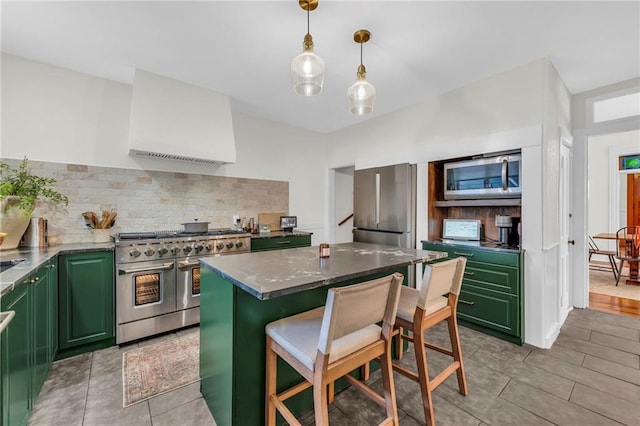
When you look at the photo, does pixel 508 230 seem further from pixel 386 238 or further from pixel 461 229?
pixel 386 238

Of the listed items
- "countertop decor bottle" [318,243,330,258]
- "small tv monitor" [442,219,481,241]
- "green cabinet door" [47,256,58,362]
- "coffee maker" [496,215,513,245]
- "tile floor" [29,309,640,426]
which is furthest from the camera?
"small tv monitor" [442,219,481,241]

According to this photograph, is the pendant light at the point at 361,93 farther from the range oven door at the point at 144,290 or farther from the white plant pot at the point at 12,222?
the white plant pot at the point at 12,222

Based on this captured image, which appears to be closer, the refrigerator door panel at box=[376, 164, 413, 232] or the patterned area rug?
the patterned area rug

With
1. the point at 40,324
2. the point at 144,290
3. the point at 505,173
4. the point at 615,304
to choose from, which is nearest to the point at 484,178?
the point at 505,173

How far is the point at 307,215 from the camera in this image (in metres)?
4.84

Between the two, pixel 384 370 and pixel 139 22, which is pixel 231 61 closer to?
pixel 139 22

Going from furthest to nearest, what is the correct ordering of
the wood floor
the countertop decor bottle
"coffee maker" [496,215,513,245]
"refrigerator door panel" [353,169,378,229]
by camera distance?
"refrigerator door panel" [353,169,378,229] → the wood floor → "coffee maker" [496,215,513,245] → the countertop decor bottle

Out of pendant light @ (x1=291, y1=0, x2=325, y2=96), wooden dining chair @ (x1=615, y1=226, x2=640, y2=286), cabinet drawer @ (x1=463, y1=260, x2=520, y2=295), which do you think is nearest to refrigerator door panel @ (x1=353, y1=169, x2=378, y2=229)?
cabinet drawer @ (x1=463, y1=260, x2=520, y2=295)

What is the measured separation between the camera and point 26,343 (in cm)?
152

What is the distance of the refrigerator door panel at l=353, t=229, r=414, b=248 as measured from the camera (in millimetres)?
3469

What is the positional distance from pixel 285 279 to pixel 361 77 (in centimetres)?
157

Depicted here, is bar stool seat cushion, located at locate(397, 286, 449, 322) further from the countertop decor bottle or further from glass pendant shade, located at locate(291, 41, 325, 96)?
glass pendant shade, located at locate(291, 41, 325, 96)

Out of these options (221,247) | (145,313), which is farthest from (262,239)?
(145,313)

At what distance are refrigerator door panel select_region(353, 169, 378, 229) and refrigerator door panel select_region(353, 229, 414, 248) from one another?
0.34ft
